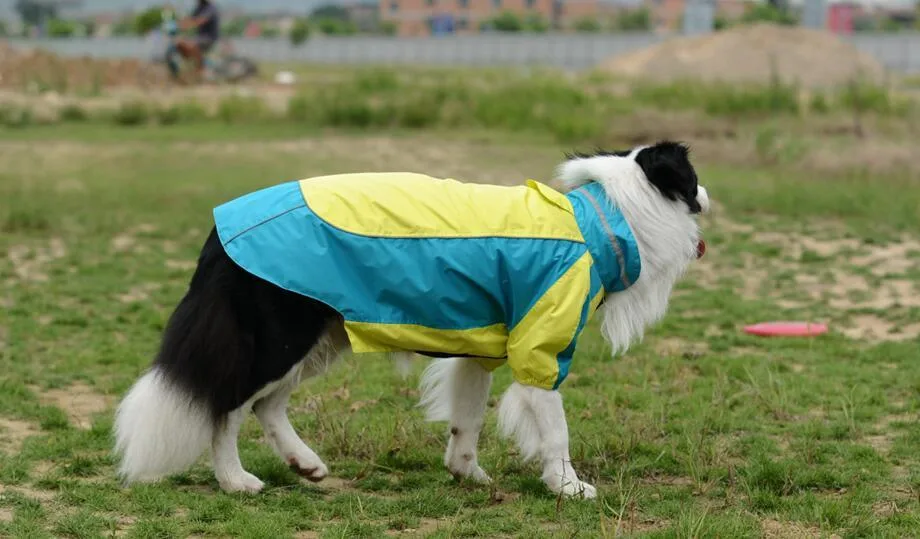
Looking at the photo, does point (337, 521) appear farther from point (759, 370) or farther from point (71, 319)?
point (71, 319)

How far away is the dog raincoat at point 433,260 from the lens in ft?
17.5

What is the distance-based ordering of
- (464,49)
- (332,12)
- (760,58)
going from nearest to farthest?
(760,58) → (464,49) → (332,12)

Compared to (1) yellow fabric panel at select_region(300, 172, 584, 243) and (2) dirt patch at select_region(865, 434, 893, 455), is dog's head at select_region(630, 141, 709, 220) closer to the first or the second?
(1) yellow fabric panel at select_region(300, 172, 584, 243)

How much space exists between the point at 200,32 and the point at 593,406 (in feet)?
84.5

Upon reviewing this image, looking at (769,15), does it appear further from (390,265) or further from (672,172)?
(390,265)

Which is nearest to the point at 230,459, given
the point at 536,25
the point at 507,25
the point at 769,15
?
the point at 769,15

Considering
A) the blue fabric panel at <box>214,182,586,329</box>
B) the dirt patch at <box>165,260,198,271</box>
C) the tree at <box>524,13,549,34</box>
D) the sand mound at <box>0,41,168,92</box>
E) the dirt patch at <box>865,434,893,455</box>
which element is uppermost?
the blue fabric panel at <box>214,182,586,329</box>

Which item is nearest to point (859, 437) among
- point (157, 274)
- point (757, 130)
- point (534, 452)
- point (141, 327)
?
point (534, 452)

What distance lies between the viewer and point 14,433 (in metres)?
6.55

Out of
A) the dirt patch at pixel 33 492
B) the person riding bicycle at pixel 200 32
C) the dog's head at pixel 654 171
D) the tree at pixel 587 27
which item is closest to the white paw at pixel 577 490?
the dog's head at pixel 654 171

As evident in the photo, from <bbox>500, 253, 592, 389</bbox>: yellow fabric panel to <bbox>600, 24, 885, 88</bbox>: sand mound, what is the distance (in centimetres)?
2453

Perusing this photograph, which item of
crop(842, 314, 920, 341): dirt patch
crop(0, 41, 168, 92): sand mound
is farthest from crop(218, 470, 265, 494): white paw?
crop(0, 41, 168, 92): sand mound

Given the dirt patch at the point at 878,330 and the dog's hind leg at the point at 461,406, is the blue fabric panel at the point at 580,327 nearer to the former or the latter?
the dog's hind leg at the point at 461,406

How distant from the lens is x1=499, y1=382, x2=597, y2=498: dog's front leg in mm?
5609
